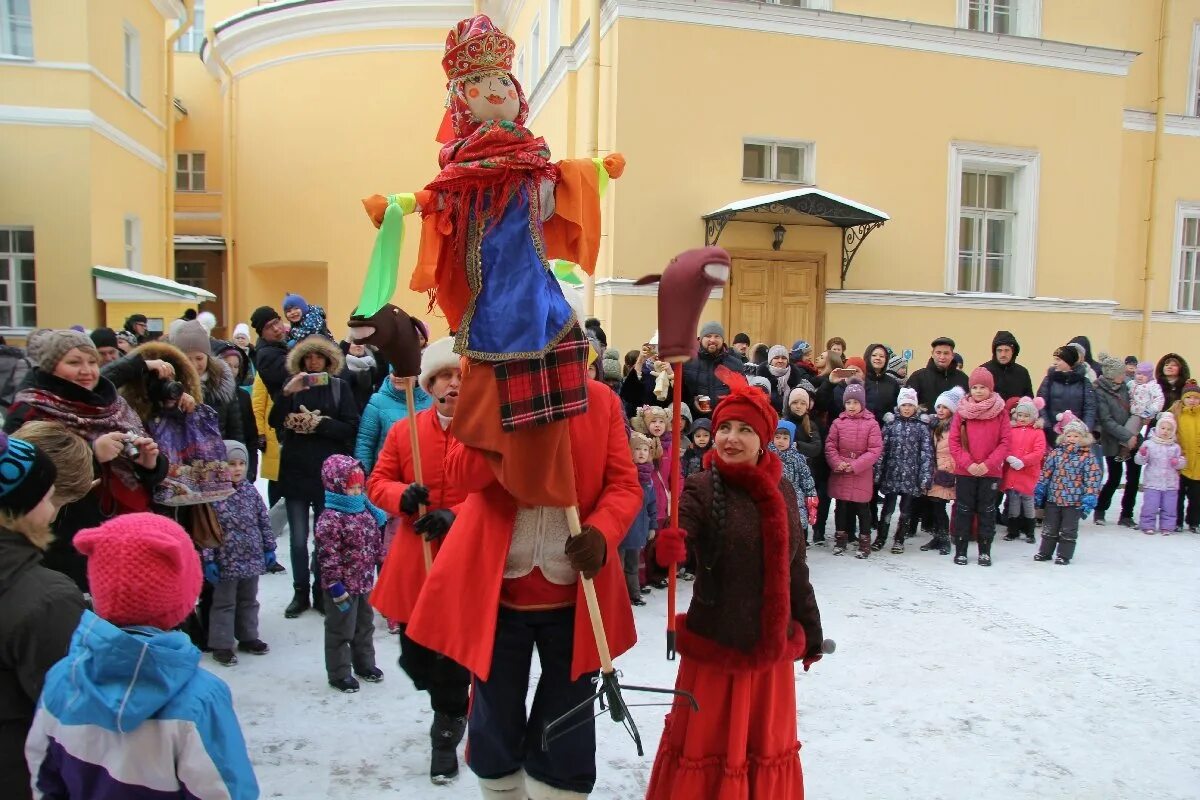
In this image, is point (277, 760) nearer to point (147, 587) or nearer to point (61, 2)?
point (147, 587)

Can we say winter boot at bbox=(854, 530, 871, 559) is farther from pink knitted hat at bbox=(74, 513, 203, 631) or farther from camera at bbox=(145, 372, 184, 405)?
pink knitted hat at bbox=(74, 513, 203, 631)

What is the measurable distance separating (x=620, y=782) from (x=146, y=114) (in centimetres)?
1655

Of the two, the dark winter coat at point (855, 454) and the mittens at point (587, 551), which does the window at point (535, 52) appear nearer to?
the dark winter coat at point (855, 454)

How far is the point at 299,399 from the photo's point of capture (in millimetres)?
5121

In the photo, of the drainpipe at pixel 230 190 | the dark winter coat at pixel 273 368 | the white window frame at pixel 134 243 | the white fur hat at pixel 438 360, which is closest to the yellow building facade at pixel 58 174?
the white window frame at pixel 134 243

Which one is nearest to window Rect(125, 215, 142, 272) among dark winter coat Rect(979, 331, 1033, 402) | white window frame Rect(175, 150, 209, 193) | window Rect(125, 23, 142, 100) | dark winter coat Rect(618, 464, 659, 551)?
window Rect(125, 23, 142, 100)

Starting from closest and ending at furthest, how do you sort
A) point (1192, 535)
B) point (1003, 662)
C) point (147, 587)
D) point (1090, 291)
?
point (147, 587) < point (1003, 662) < point (1192, 535) < point (1090, 291)

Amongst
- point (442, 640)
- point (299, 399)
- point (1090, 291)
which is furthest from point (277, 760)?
point (1090, 291)

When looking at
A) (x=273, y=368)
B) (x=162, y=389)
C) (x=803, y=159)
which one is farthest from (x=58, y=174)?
(x=162, y=389)

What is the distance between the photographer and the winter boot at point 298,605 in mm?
5172

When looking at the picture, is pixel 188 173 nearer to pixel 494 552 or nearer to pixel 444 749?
pixel 444 749

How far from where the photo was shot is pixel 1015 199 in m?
12.2

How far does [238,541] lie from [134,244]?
13528 millimetres

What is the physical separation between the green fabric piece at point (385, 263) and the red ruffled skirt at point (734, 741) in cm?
154
